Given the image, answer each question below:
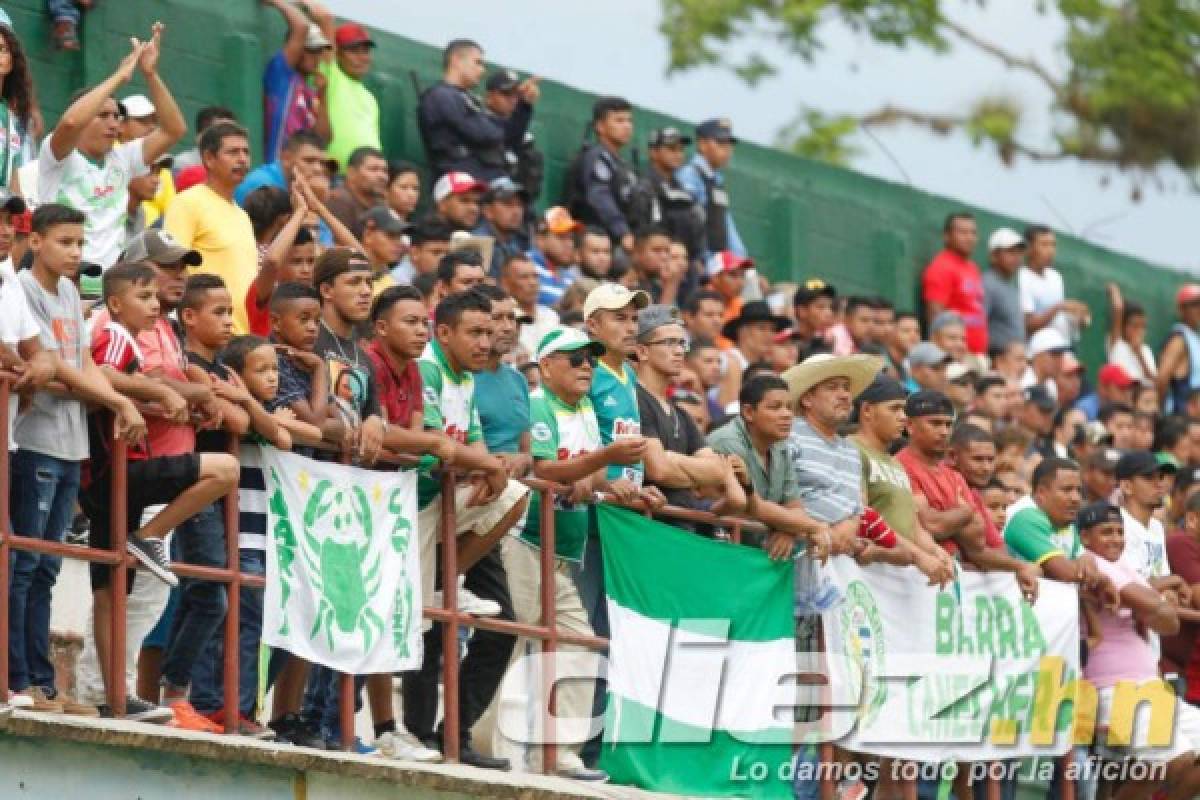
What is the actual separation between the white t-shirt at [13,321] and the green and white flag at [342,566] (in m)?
1.25

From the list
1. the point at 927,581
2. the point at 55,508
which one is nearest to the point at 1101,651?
the point at 927,581

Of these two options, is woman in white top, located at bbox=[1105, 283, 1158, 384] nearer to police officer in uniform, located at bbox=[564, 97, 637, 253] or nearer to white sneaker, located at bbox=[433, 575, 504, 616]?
police officer in uniform, located at bbox=[564, 97, 637, 253]

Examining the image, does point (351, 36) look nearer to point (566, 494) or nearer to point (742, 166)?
point (566, 494)

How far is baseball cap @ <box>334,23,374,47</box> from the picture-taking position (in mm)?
18203

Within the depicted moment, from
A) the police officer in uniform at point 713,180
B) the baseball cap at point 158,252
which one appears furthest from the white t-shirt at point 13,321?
the police officer in uniform at point 713,180

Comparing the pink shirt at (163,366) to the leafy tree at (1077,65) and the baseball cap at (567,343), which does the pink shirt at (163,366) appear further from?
the leafy tree at (1077,65)

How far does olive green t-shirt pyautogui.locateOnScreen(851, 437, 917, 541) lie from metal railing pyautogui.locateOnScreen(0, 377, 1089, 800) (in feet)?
2.38

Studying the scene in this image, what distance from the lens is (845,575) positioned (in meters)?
14.3

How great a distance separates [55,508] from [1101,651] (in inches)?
276

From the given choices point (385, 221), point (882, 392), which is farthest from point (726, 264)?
point (882, 392)

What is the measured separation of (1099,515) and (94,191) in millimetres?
5613

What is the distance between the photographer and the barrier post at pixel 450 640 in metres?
12.5

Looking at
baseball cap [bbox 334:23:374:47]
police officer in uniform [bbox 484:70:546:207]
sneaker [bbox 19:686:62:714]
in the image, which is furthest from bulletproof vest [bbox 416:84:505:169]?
sneaker [bbox 19:686:62:714]

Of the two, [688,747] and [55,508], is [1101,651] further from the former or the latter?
[55,508]
